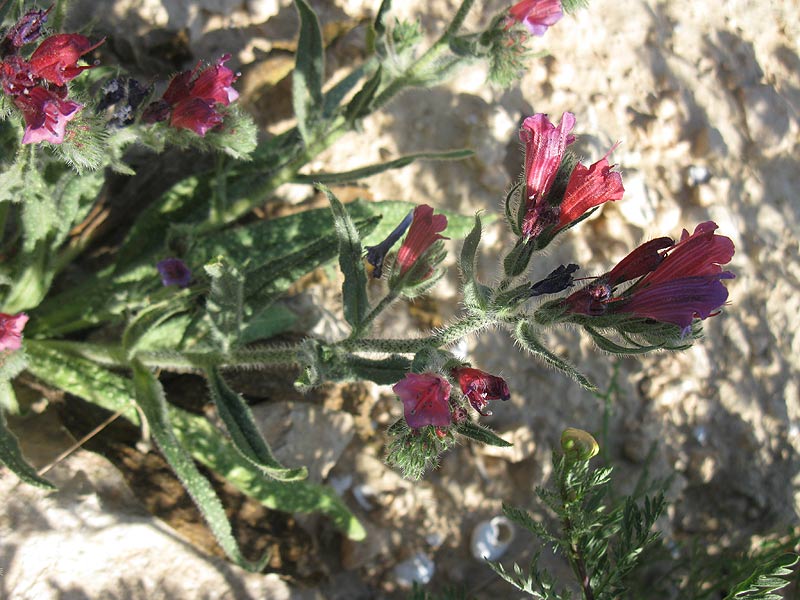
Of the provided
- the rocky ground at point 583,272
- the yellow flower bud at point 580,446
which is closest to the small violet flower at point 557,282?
the yellow flower bud at point 580,446

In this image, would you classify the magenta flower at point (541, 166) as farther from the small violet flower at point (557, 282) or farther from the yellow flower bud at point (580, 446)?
the yellow flower bud at point (580, 446)

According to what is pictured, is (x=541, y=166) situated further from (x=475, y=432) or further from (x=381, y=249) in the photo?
(x=475, y=432)

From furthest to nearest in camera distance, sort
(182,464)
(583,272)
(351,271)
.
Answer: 1. (583,272)
2. (182,464)
3. (351,271)

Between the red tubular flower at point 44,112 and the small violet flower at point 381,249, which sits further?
the small violet flower at point 381,249

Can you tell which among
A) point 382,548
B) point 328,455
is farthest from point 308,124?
point 382,548

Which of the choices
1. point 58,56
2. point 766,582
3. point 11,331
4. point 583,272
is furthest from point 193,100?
point 766,582

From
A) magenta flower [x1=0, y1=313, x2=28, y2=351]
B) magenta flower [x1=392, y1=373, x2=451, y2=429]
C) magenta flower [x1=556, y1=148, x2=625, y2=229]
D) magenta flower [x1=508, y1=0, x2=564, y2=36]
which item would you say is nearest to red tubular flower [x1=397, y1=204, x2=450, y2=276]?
magenta flower [x1=556, y1=148, x2=625, y2=229]
